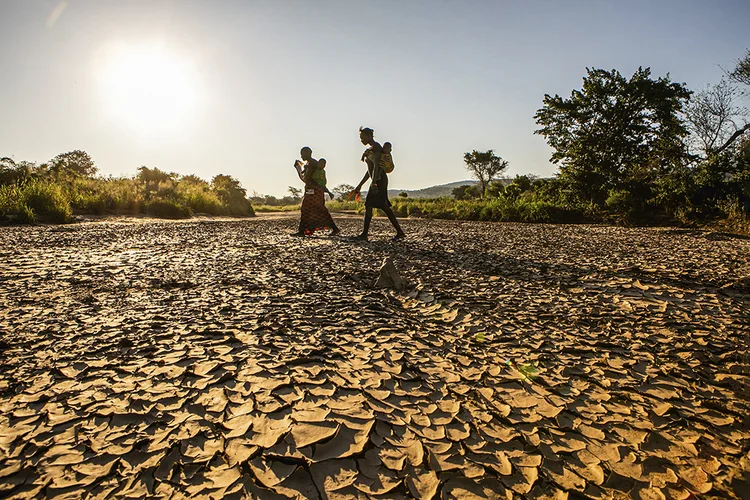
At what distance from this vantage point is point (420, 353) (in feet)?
6.73

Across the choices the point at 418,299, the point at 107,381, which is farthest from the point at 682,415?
the point at 107,381

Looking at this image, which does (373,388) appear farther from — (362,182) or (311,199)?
(311,199)

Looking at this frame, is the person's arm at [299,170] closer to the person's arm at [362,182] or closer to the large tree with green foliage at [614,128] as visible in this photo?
the person's arm at [362,182]

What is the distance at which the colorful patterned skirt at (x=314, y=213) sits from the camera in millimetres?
7762

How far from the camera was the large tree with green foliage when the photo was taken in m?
13.3

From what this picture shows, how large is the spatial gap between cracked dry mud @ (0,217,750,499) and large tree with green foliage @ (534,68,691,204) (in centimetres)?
1191

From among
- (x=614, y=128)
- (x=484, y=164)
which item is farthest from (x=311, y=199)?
(x=484, y=164)

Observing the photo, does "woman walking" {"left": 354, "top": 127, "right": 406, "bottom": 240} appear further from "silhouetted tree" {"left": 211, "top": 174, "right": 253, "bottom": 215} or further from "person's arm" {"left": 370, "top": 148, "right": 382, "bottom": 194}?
"silhouetted tree" {"left": 211, "top": 174, "right": 253, "bottom": 215}

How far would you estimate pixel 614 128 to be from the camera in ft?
45.8

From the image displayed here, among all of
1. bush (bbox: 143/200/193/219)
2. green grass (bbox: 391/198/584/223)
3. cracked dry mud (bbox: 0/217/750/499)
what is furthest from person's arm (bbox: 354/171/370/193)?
bush (bbox: 143/200/193/219)

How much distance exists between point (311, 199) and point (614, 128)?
41.7ft

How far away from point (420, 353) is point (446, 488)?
Result: 94cm

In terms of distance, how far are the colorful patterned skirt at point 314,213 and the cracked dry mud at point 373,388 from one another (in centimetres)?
442

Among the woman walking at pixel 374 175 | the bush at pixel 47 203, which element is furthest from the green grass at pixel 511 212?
the bush at pixel 47 203
